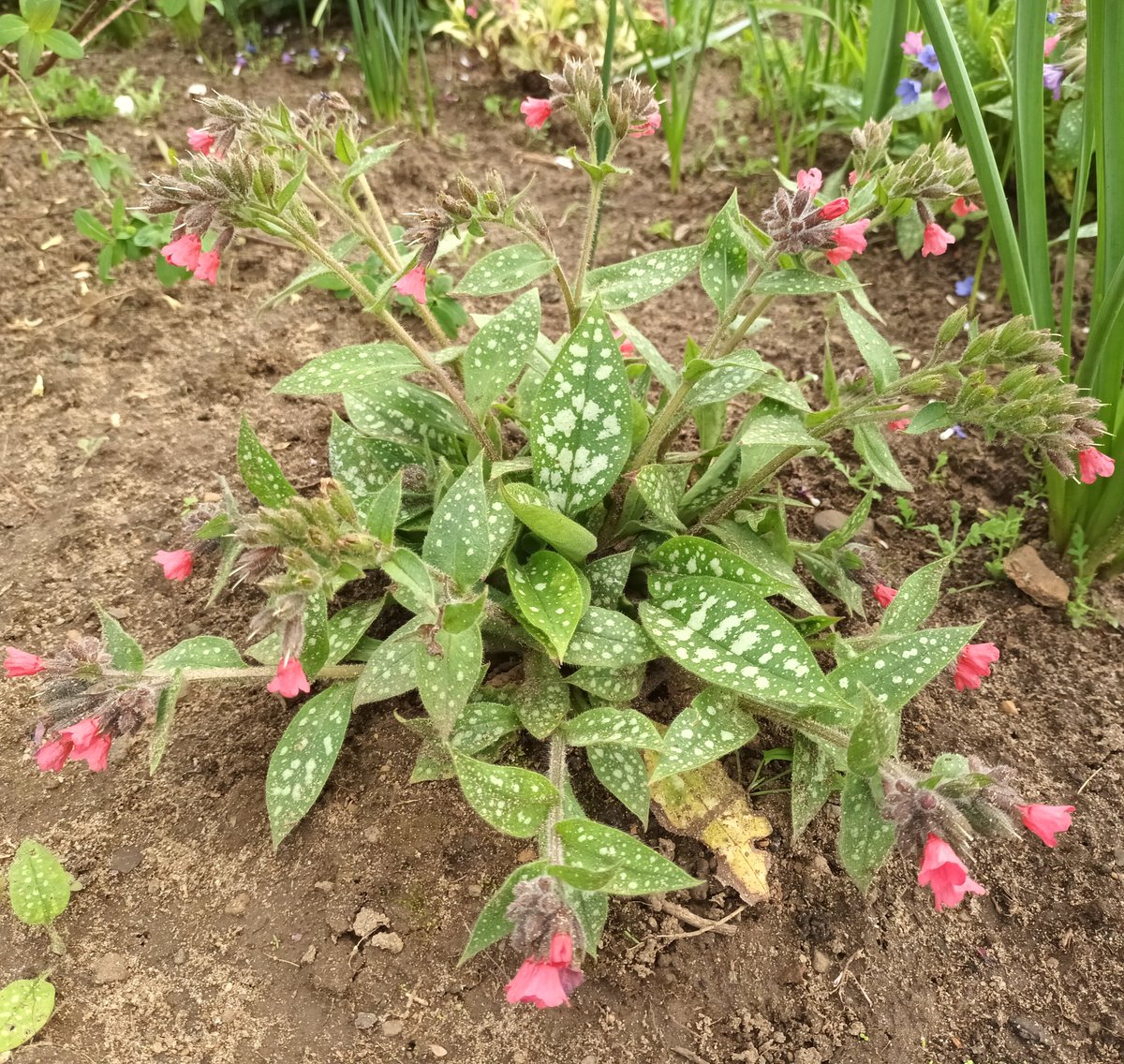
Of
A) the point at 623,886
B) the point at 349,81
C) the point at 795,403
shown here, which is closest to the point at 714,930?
the point at 623,886

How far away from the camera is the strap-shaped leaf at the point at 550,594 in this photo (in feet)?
4.89

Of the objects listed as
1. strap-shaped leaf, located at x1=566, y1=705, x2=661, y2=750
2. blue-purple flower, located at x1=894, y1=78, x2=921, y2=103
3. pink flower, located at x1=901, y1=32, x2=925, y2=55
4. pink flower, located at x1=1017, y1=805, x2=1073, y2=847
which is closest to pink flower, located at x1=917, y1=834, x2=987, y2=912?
pink flower, located at x1=1017, y1=805, x2=1073, y2=847

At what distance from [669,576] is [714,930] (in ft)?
2.27

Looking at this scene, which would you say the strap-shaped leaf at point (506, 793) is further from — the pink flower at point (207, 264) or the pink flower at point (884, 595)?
the pink flower at point (207, 264)

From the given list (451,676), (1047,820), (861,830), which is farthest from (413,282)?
(1047,820)

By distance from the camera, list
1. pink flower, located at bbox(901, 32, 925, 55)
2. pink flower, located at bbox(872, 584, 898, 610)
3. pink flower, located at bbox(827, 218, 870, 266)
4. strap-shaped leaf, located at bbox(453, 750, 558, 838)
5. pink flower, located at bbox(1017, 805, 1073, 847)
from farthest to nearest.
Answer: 1. pink flower, located at bbox(901, 32, 925, 55)
2. pink flower, located at bbox(872, 584, 898, 610)
3. pink flower, located at bbox(827, 218, 870, 266)
4. strap-shaped leaf, located at bbox(453, 750, 558, 838)
5. pink flower, located at bbox(1017, 805, 1073, 847)

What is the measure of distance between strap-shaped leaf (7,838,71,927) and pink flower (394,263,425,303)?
4.14 ft

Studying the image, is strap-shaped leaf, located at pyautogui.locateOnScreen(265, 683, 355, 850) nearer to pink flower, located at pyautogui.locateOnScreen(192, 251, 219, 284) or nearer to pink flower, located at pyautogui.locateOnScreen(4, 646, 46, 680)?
pink flower, located at pyautogui.locateOnScreen(4, 646, 46, 680)

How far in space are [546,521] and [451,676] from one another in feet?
1.14

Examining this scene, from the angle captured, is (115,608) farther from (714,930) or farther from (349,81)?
Answer: (349,81)

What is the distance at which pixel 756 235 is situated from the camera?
174cm

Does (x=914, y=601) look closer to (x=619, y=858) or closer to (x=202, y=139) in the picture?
(x=619, y=858)

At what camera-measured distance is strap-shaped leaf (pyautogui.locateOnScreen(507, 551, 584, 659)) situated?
1489mm

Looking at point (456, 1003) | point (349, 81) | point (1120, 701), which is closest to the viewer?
point (456, 1003)
